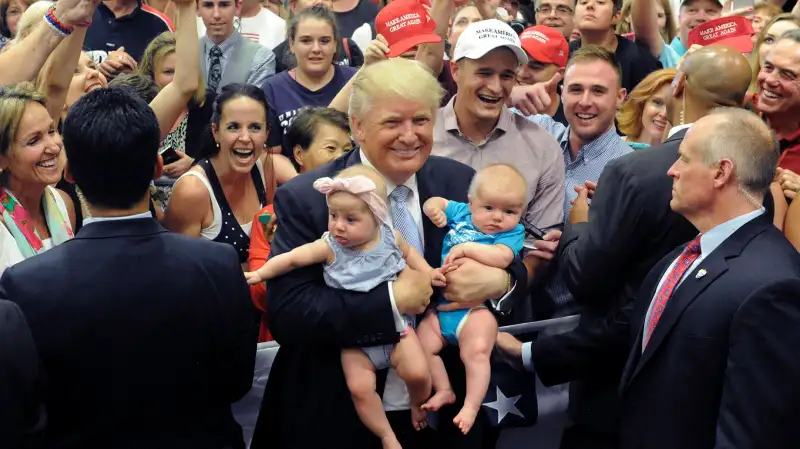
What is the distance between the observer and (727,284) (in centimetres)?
287

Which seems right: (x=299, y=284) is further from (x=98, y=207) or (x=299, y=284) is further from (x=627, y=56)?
(x=627, y=56)

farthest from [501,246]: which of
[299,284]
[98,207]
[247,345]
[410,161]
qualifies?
[98,207]

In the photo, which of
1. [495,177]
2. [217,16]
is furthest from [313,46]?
[495,177]

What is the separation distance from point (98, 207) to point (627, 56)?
193 inches

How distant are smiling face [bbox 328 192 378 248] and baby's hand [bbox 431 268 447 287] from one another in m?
0.33

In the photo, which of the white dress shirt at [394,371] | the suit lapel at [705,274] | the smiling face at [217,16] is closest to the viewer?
the suit lapel at [705,274]

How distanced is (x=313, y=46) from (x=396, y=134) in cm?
304

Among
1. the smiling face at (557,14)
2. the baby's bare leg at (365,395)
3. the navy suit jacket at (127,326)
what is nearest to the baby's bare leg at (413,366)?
the baby's bare leg at (365,395)

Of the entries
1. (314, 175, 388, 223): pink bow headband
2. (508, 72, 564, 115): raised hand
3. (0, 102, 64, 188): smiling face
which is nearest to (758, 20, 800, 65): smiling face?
(508, 72, 564, 115): raised hand

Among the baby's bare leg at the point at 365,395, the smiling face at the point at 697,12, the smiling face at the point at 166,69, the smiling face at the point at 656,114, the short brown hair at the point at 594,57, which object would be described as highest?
the smiling face at the point at 166,69

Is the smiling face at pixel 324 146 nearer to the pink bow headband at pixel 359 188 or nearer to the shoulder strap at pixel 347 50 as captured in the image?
the pink bow headband at pixel 359 188

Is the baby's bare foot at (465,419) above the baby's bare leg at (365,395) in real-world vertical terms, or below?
below

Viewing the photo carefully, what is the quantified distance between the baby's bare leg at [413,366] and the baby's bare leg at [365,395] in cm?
11

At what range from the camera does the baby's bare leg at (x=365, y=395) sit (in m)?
3.30
